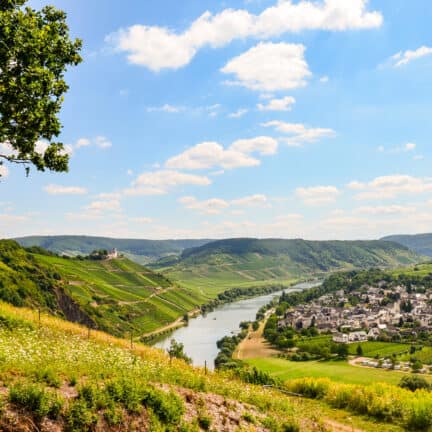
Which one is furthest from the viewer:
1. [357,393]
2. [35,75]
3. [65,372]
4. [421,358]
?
[421,358]

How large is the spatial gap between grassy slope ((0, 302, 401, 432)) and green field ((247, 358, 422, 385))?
6732 centimetres

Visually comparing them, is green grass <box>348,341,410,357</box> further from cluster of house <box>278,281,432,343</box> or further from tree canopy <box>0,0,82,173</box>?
tree canopy <box>0,0,82,173</box>

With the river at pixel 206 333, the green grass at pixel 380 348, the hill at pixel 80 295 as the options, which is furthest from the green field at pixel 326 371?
the hill at pixel 80 295

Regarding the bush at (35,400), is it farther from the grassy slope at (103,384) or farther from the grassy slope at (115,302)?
the grassy slope at (115,302)

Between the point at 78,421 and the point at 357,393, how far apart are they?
51.9 feet

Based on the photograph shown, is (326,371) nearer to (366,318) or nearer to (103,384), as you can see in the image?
(366,318)

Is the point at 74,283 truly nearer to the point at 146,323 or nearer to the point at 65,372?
the point at 146,323

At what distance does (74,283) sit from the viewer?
160 m

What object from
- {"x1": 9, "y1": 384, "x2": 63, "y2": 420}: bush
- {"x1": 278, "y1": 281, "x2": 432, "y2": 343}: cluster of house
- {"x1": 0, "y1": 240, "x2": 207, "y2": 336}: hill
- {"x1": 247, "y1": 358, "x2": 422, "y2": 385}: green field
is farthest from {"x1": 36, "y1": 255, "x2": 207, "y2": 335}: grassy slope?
{"x1": 9, "y1": 384, "x2": 63, "y2": 420}: bush

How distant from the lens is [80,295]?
5807 inches

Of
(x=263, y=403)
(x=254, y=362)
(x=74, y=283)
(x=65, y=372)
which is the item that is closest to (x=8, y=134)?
(x=65, y=372)

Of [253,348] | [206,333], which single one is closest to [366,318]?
[253,348]

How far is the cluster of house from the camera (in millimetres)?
137750

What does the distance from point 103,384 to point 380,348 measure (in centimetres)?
12324
